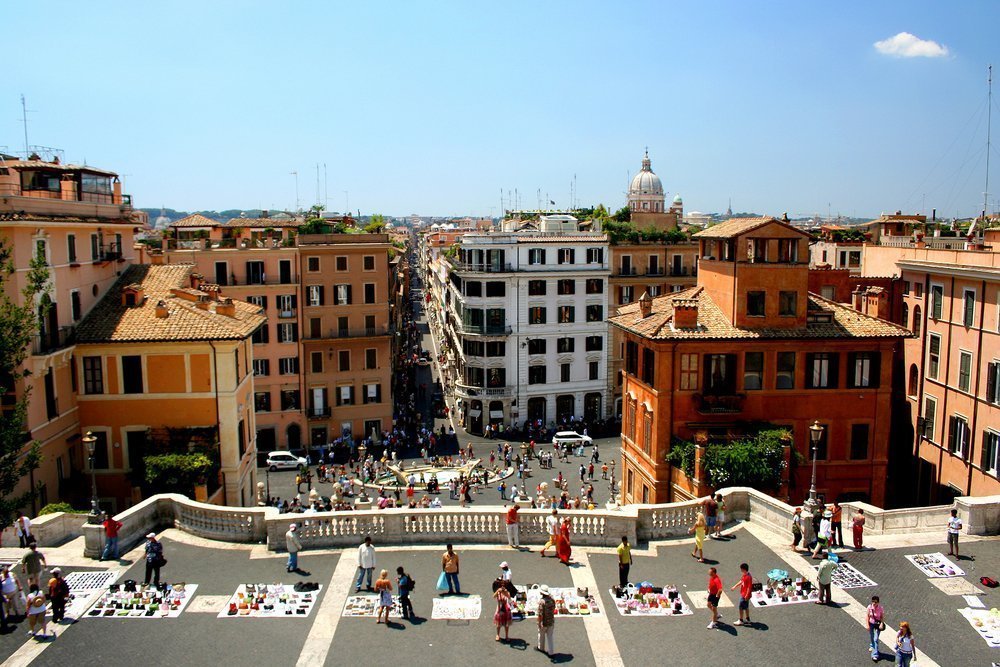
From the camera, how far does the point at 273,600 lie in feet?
72.6

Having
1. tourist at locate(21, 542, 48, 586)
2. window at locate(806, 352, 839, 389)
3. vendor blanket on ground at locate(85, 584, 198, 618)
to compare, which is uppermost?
window at locate(806, 352, 839, 389)

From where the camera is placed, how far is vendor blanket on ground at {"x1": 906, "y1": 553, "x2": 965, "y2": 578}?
23641 mm

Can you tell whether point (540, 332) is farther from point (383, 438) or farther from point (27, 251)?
point (27, 251)

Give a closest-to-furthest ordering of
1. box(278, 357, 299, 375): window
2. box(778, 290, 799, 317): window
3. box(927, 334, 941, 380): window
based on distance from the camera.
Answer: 1. box(778, 290, 799, 317): window
2. box(927, 334, 941, 380): window
3. box(278, 357, 299, 375): window

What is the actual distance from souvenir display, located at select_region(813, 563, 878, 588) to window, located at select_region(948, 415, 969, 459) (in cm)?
2108

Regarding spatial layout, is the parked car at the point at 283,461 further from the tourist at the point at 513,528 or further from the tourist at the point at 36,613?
the tourist at the point at 36,613

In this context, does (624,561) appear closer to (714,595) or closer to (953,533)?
(714,595)

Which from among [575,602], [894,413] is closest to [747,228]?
[894,413]

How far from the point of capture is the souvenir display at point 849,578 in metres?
23.1

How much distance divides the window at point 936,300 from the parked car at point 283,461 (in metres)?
41.5

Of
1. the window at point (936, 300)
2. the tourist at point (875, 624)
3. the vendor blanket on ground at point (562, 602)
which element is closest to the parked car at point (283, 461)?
the vendor blanket on ground at point (562, 602)

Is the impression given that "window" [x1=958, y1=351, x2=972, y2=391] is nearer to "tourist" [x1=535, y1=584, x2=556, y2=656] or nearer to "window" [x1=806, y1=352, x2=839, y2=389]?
"window" [x1=806, y1=352, x2=839, y2=389]

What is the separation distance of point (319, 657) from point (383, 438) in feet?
163

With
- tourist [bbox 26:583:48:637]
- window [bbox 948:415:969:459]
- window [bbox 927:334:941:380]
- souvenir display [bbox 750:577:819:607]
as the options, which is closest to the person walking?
souvenir display [bbox 750:577:819:607]
